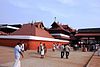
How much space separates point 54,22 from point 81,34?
650 inches

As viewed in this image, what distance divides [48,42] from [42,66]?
2968 cm

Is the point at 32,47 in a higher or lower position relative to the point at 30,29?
lower

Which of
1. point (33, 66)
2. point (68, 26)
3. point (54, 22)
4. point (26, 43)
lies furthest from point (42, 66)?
point (68, 26)

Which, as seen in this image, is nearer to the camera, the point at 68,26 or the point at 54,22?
the point at 54,22

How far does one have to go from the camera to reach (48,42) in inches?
Answer: 1797

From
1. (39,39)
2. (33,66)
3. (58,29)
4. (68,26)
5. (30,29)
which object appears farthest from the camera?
(68,26)

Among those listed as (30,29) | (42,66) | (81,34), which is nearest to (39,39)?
(30,29)

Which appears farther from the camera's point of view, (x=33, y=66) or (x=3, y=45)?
(x=3, y=45)

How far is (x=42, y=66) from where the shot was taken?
16.0 meters

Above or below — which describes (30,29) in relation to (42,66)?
above

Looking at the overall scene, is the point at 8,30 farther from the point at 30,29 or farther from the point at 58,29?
the point at 30,29

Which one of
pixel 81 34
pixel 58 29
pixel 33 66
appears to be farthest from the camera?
pixel 58 29

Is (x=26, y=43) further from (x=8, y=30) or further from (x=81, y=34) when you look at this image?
(x=8, y=30)

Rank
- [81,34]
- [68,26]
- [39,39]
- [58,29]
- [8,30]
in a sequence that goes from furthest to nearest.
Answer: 1. [68,26]
2. [58,29]
3. [8,30]
4. [81,34]
5. [39,39]
